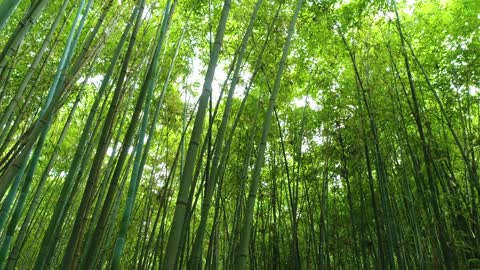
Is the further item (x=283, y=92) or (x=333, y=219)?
(x=333, y=219)

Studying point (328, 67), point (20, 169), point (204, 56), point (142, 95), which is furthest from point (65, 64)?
point (328, 67)

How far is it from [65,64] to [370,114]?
10.8ft

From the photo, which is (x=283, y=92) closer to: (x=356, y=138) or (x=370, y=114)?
(x=356, y=138)

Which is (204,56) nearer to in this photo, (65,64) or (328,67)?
(328,67)

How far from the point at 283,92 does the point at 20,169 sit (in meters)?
3.88

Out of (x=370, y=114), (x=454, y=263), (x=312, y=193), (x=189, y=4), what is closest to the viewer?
(x=454, y=263)

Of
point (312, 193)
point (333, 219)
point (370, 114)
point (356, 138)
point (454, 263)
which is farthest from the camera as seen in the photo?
point (333, 219)

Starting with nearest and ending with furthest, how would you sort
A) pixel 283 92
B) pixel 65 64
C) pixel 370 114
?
pixel 65 64 < pixel 370 114 < pixel 283 92

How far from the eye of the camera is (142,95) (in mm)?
2189

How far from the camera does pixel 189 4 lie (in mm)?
4492

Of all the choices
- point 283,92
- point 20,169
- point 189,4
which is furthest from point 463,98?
point 20,169

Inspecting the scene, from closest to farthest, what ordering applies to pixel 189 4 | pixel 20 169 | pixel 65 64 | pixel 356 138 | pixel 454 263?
pixel 20 169 < pixel 65 64 < pixel 454 263 < pixel 189 4 < pixel 356 138

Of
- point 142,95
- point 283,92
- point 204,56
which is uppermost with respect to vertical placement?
point 204,56

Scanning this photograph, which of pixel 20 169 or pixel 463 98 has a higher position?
pixel 463 98
